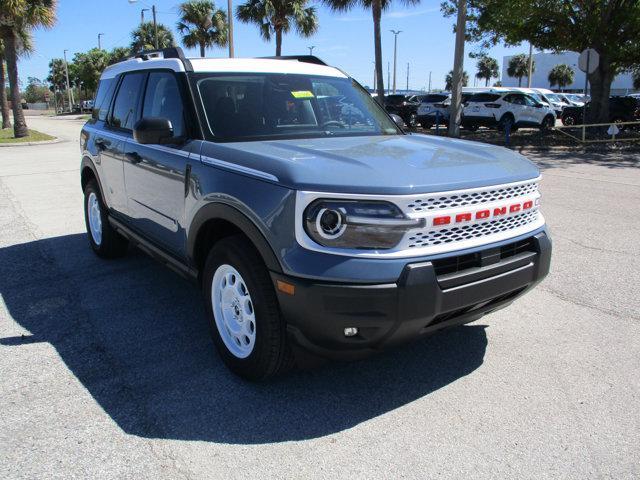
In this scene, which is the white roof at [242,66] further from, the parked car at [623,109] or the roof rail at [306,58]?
the parked car at [623,109]

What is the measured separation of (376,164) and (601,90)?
19.9 meters

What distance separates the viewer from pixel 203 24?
4016 centimetres

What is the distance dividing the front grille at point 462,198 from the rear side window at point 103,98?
3817mm

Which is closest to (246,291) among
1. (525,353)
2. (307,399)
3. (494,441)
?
(307,399)

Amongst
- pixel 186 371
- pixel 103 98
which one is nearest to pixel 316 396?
pixel 186 371

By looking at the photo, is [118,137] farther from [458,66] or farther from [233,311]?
[458,66]

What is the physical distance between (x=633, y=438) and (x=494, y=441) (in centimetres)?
70

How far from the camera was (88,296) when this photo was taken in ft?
16.0

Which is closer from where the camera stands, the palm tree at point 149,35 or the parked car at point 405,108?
the parked car at point 405,108

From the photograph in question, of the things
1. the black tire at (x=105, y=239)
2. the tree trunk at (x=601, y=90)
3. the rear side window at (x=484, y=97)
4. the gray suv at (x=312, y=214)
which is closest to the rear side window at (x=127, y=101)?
the gray suv at (x=312, y=214)

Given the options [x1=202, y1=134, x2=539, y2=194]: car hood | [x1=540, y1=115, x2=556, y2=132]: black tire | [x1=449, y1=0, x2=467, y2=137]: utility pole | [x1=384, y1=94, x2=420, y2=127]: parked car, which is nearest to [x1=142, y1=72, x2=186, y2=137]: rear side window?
[x1=202, y1=134, x2=539, y2=194]: car hood

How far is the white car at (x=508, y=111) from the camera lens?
75.6ft

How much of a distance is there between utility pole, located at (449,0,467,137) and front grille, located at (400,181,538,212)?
1629 cm

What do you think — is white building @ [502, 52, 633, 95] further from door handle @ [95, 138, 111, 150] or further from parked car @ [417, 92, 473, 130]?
door handle @ [95, 138, 111, 150]
